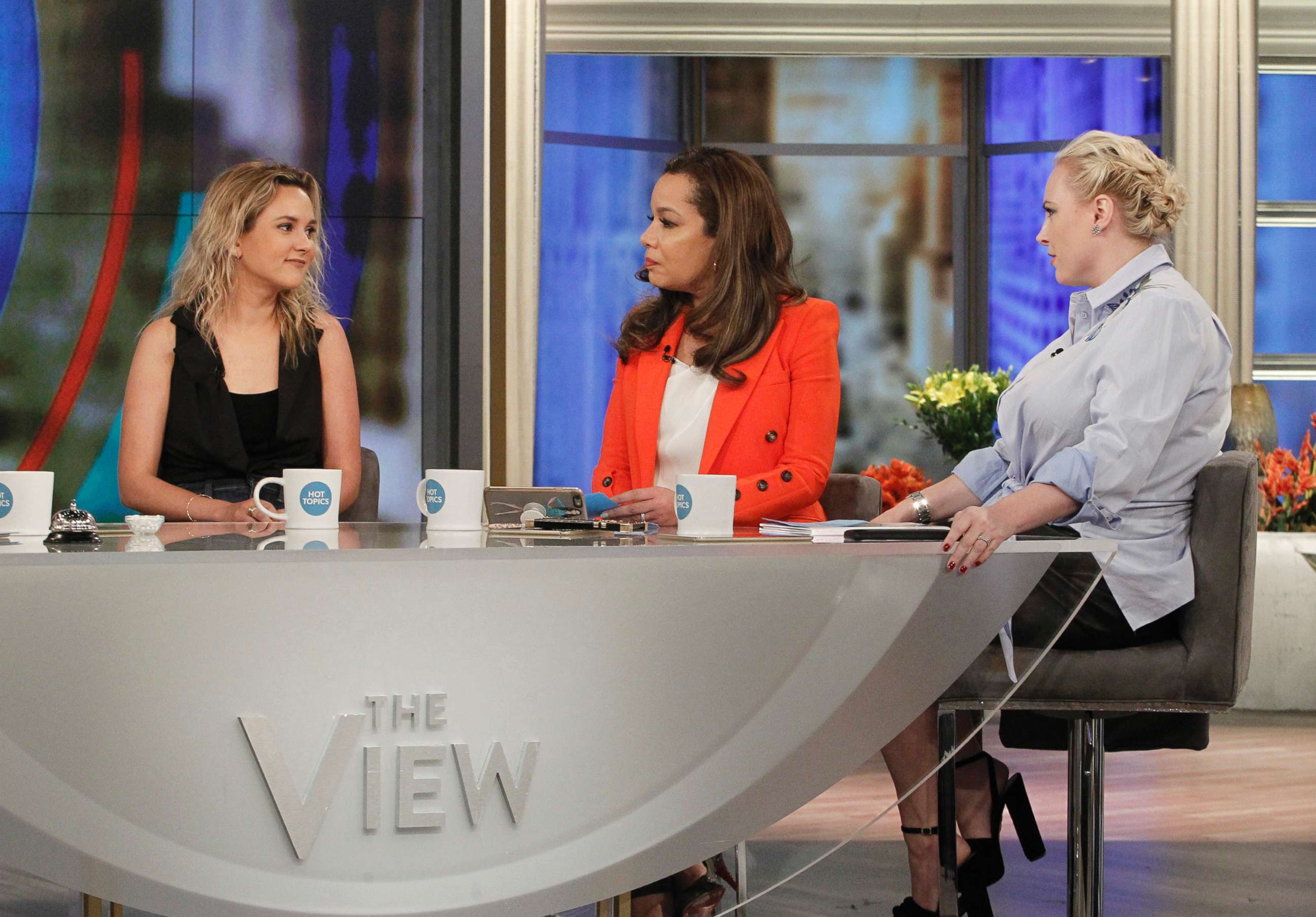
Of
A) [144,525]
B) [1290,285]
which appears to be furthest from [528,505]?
[1290,285]

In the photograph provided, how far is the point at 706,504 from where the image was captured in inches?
62.0

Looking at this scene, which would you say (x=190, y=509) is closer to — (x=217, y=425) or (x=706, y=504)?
(x=217, y=425)

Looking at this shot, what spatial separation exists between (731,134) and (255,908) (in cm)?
573

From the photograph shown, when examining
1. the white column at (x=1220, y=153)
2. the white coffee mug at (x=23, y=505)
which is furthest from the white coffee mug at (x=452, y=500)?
the white column at (x=1220, y=153)

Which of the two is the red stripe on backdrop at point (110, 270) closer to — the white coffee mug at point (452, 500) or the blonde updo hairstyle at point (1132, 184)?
the white coffee mug at point (452, 500)

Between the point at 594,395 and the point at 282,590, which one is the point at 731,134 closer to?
the point at 594,395

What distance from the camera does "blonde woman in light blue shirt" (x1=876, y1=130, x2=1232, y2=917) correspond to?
164 cm

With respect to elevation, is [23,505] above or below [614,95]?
below

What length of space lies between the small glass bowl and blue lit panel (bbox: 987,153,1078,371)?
17.7 feet

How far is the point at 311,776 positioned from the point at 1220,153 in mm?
4898

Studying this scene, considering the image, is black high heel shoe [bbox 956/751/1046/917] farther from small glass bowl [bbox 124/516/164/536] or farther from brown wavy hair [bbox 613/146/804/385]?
small glass bowl [bbox 124/516/164/536]

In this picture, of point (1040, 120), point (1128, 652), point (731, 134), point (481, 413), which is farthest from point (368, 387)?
point (1040, 120)

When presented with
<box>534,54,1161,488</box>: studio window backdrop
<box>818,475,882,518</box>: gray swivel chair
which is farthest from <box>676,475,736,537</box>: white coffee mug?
<box>534,54,1161,488</box>: studio window backdrop

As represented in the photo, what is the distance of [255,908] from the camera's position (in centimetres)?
132
